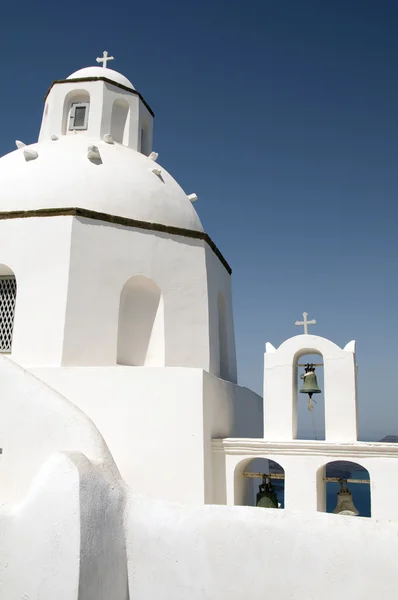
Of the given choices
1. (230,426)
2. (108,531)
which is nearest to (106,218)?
(230,426)

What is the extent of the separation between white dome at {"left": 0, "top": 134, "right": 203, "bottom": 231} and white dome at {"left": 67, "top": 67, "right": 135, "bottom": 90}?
2.25 m

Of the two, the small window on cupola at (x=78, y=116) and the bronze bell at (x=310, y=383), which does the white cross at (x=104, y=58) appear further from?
the bronze bell at (x=310, y=383)

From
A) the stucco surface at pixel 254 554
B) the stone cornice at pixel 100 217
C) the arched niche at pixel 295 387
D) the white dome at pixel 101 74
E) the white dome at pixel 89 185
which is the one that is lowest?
the stucco surface at pixel 254 554

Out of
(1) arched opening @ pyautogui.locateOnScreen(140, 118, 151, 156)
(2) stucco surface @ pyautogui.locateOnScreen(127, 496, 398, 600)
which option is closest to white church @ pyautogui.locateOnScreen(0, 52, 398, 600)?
(2) stucco surface @ pyautogui.locateOnScreen(127, 496, 398, 600)

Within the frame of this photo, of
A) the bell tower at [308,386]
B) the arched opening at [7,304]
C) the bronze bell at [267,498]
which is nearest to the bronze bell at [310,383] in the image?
the bell tower at [308,386]

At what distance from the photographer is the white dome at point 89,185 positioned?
9156mm

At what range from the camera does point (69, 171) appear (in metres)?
9.47

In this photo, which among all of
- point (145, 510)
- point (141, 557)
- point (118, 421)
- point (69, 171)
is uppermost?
point (69, 171)

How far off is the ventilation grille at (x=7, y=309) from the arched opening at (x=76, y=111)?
14.0 ft

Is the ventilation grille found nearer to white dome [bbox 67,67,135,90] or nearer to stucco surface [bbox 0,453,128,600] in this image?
stucco surface [bbox 0,453,128,600]

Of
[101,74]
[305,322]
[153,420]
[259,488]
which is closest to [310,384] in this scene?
[305,322]

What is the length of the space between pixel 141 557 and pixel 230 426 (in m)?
3.94

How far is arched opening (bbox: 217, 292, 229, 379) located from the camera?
35.1ft

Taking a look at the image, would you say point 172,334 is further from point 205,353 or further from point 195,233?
point 195,233
